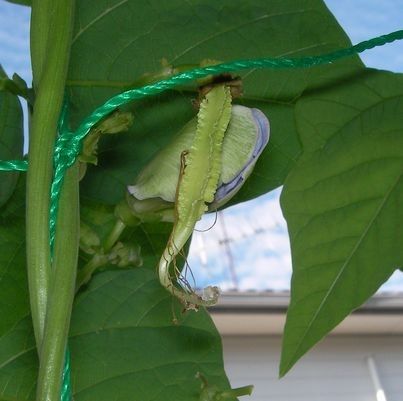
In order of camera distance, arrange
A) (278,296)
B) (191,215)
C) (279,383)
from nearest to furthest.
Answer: (191,215), (278,296), (279,383)

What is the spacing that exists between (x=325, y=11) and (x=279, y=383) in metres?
2.20

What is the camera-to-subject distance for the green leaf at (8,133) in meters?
0.27

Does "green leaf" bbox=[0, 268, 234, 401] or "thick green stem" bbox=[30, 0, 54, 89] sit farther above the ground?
"thick green stem" bbox=[30, 0, 54, 89]

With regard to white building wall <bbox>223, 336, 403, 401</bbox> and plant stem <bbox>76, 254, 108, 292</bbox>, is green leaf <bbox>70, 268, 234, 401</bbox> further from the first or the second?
white building wall <bbox>223, 336, 403, 401</bbox>

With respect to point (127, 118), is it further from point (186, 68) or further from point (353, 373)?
point (353, 373)

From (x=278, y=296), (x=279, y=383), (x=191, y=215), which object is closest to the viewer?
(x=191, y=215)

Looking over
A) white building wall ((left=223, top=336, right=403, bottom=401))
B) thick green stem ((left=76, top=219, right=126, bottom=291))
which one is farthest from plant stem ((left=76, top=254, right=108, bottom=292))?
white building wall ((left=223, top=336, right=403, bottom=401))

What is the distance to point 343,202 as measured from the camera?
0.91 ft

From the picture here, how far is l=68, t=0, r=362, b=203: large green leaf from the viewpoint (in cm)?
27

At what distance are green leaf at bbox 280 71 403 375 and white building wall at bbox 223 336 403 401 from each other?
204 centimetres

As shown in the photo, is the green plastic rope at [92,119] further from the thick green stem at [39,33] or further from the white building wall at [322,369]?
the white building wall at [322,369]

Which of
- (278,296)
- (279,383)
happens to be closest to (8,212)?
(278,296)

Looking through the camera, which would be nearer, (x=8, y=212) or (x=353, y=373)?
(x=8, y=212)

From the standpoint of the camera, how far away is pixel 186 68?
0.68 feet
